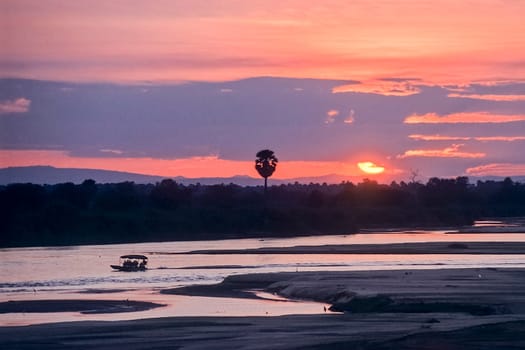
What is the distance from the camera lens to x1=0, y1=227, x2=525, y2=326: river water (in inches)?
1763

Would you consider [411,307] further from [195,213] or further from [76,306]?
[195,213]

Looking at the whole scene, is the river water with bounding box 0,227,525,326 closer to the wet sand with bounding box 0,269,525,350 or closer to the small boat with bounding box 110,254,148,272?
the small boat with bounding box 110,254,148,272

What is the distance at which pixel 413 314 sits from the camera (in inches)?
1612

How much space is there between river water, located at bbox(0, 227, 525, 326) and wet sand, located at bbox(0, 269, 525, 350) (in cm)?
248

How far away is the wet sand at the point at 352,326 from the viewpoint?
33.3 metres

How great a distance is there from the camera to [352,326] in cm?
3747

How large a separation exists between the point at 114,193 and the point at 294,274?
67.9 m

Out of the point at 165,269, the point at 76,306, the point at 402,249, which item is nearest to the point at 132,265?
the point at 165,269

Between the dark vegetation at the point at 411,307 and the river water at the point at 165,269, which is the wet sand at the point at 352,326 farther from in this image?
the river water at the point at 165,269

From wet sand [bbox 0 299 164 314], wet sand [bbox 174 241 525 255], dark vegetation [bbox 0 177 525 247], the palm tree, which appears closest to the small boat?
wet sand [bbox 174 241 525 255]

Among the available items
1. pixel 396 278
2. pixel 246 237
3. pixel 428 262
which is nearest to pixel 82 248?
pixel 246 237

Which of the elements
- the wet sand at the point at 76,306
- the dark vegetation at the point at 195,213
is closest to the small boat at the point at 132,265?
the wet sand at the point at 76,306

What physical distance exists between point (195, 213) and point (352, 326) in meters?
89.9

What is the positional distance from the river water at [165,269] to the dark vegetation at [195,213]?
784 cm
